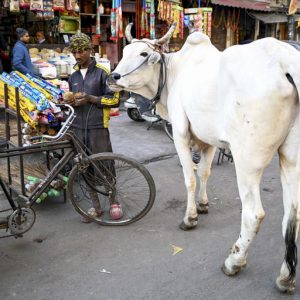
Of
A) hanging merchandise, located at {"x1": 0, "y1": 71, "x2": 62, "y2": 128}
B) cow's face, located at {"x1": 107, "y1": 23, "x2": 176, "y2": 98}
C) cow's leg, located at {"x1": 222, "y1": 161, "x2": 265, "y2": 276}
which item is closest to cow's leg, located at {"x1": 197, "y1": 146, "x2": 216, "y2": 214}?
cow's face, located at {"x1": 107, "y1": 23, "x2": 176, "y2": 98}

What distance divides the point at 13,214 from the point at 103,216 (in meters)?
1.13

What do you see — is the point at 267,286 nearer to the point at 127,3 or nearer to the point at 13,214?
the point at 13,214

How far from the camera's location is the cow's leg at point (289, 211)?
293cm

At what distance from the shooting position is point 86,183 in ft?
13.5

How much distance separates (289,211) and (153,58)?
1.87 metres

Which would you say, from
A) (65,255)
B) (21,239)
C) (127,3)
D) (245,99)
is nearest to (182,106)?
(245,99)

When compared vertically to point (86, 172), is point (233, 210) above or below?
below

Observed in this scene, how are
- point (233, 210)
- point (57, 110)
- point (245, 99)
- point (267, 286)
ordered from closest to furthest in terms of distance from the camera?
point (245, 99) < point (267, 286) < point (57, 110) < point (233, 210)

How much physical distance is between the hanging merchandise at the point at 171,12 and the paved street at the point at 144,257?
21.5 ft

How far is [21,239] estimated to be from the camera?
3.88 meters

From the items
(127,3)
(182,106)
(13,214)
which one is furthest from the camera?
(127,3)

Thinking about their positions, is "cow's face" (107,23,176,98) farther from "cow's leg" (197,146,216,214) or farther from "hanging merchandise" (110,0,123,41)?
"hanging merchandise" (110,0,123,41)

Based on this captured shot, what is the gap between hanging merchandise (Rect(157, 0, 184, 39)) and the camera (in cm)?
1041

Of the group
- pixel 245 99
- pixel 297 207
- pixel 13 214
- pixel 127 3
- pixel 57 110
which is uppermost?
pixel 127 3
